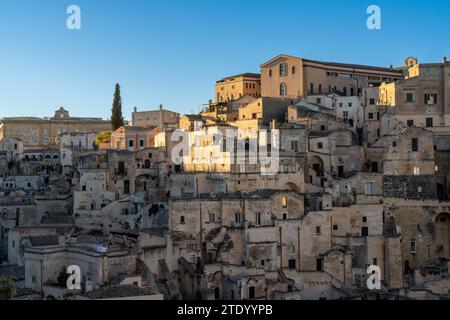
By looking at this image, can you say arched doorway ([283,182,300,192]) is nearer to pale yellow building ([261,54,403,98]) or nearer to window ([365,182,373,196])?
window ([365,182,373,196])

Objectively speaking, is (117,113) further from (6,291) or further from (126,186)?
(6,291)

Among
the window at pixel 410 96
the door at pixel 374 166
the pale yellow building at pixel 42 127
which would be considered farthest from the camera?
the pale yellow building at pixel 42 127

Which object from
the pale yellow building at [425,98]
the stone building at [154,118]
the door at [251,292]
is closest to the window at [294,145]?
the pale yellow building at [425,98]

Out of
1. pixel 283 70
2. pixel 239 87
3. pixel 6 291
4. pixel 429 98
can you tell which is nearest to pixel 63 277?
pixel 6 291

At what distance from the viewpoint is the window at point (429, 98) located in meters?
52.6

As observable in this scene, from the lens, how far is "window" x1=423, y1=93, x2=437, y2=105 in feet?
173

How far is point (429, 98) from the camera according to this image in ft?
173

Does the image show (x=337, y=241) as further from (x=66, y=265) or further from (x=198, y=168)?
(x=66, y=265)

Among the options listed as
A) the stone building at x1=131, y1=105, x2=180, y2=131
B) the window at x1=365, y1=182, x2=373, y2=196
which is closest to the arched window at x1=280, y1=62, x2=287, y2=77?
the stone building at x1=131, y1=105, x2=180, y2=131

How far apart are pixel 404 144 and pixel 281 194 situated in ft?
35.6

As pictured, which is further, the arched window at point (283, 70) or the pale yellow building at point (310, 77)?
the arched window at point (283, 70)

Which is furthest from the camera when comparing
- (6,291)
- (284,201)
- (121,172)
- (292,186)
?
(121,172)

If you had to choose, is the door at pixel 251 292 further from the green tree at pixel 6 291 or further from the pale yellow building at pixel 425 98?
the pale yellow building at pixel 425 98
